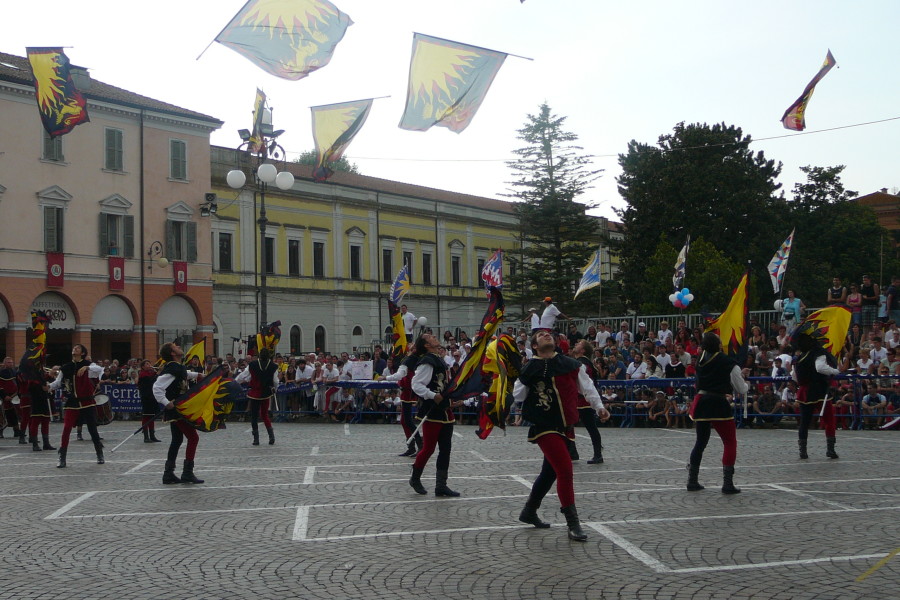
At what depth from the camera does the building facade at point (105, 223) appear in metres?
43.8

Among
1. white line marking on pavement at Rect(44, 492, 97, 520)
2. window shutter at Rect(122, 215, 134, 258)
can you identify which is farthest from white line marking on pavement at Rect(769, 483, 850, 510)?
window shutter at Rect(122, 215, 134, 258)

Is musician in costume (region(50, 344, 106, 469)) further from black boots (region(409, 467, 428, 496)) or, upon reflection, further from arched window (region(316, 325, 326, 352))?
arched window (region(316, 325, 326, 352))

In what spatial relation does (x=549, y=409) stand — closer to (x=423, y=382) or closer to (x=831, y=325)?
(x=423, y=382)

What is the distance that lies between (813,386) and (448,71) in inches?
275

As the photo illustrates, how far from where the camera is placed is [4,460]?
1758 cm

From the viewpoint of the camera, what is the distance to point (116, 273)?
47.4 metres

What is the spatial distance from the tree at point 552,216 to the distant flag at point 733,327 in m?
44.2

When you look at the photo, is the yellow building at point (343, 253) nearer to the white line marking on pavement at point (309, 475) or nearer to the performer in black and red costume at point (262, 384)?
Result: the performer in black and red costume at point (262, 384)

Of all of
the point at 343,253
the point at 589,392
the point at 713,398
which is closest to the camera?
the point at 589,392

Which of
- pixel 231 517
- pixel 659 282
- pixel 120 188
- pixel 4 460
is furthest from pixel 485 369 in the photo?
pixel 659 282

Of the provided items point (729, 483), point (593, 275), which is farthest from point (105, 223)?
point (729, 483)

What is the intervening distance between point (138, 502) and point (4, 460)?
7.26 metres

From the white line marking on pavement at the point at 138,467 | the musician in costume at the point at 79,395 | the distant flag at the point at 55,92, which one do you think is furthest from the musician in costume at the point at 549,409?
the distant flag at the point at 55,92

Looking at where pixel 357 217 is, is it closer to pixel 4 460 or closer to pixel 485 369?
pixel 4 460
